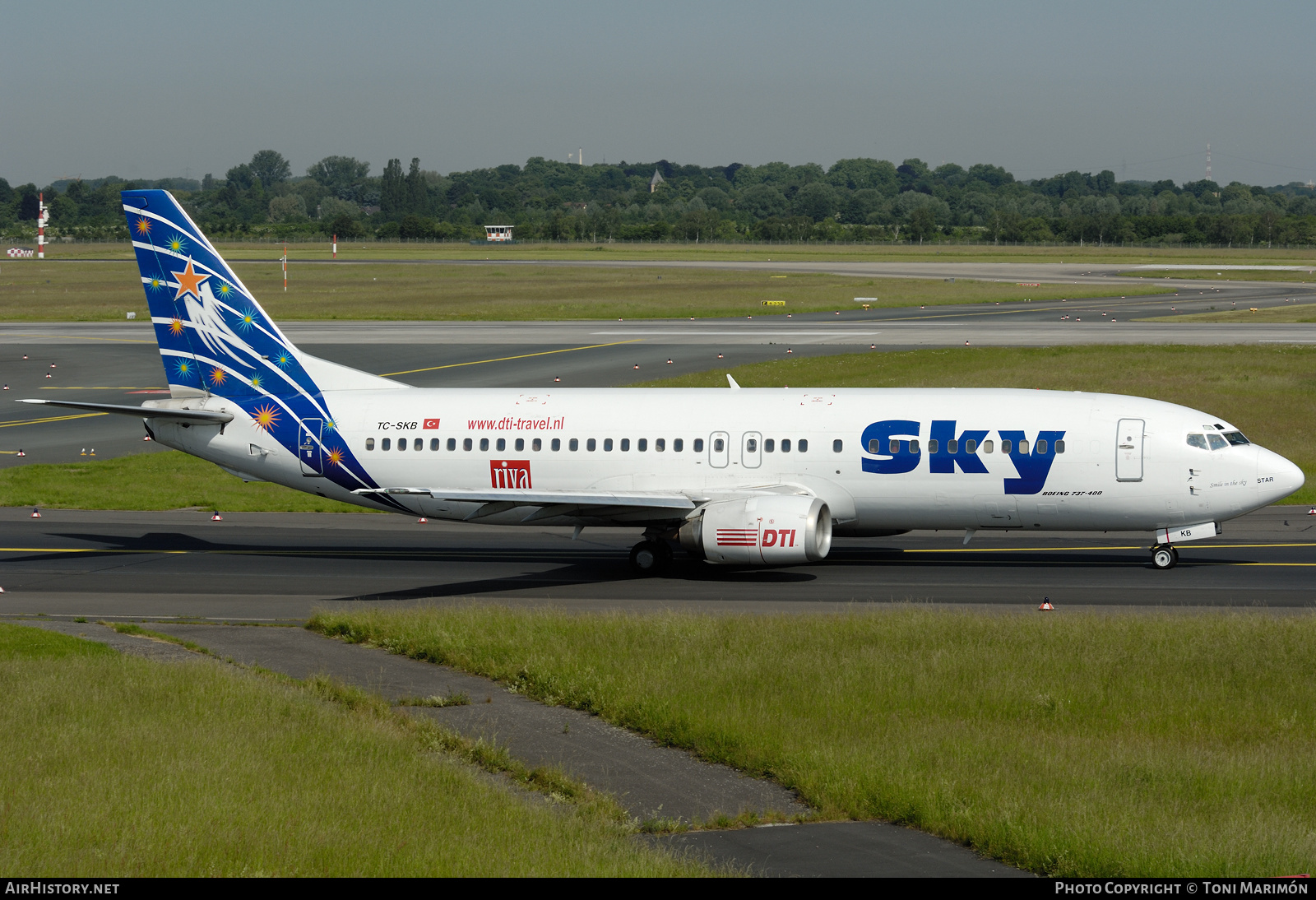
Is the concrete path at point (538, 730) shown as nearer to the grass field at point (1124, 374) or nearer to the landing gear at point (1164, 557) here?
the landing gear at point (1164, 557)

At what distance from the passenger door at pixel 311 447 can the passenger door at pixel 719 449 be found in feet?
31.9

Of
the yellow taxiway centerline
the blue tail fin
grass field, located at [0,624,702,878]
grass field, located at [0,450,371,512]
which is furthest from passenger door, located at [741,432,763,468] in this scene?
the yellow taxiway centerline

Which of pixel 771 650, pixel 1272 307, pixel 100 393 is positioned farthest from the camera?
pixel 1272 307

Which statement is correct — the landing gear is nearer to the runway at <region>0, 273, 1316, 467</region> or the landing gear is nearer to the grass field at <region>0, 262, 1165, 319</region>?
the runway at <region>0, 273, 1316, 467</region>

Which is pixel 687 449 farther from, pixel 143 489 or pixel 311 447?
pixel 143 489

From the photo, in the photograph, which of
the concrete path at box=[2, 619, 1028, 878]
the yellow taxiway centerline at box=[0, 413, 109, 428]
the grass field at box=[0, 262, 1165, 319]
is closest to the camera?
the concrete path at box=[2, 619, 1028, 878]

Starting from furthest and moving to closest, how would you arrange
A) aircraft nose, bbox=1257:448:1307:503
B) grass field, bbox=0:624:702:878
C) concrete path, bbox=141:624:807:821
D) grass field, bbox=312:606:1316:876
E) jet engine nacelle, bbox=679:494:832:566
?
1. aircraft nose, bbox=1257:448:1307:503
2. jet engine nacelle, bbox=679:494:832:566
3. concrete path, bbox=141:624:807:821
4. grass field, bbox=312:606:1316:876
5. grass field, bbox=0:624:702:878

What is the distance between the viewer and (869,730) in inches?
680

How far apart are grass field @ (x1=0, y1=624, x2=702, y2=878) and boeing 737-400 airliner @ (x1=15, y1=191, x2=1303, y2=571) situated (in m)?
11.3

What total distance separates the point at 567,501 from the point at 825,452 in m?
6.09

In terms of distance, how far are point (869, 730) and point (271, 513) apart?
27.4 metres

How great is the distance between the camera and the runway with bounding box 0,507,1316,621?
2825 cm

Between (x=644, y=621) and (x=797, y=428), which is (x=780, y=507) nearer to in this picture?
(x=797, y=428)
